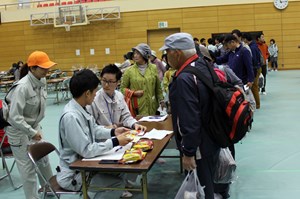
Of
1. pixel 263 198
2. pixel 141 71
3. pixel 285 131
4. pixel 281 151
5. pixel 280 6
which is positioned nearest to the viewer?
pixel 263 198

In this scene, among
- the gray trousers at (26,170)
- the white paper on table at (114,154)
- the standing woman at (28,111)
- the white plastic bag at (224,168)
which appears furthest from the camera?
the gray trousers at (26,170)

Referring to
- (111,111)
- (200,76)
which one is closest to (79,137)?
(200,76)

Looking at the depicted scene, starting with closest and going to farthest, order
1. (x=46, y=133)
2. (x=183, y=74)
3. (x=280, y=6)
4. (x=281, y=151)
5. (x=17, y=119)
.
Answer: (x=183, y=74) < (x=17, y=119) < (x=281, y=151) < (x=46, y=133) < (x=280, y=6)

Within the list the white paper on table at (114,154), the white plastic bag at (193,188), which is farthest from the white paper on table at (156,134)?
the white plastic bag at (193,188)

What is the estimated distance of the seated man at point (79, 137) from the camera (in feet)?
8.98

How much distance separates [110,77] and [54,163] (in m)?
2.05

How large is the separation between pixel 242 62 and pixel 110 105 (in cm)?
292

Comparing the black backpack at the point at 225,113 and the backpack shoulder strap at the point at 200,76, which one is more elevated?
the backpack shoulder strap at the point at 200,76

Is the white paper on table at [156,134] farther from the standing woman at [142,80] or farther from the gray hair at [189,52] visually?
the standing woman at [142,80]

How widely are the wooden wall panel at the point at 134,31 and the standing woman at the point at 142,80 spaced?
38.9 ft

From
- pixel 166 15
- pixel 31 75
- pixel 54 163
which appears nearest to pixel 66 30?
pixel 166 15

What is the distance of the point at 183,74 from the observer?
2.47 metres

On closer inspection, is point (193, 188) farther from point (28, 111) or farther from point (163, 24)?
point (163, 24)

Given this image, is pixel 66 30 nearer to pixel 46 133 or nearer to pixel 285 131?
pixel 46 133
